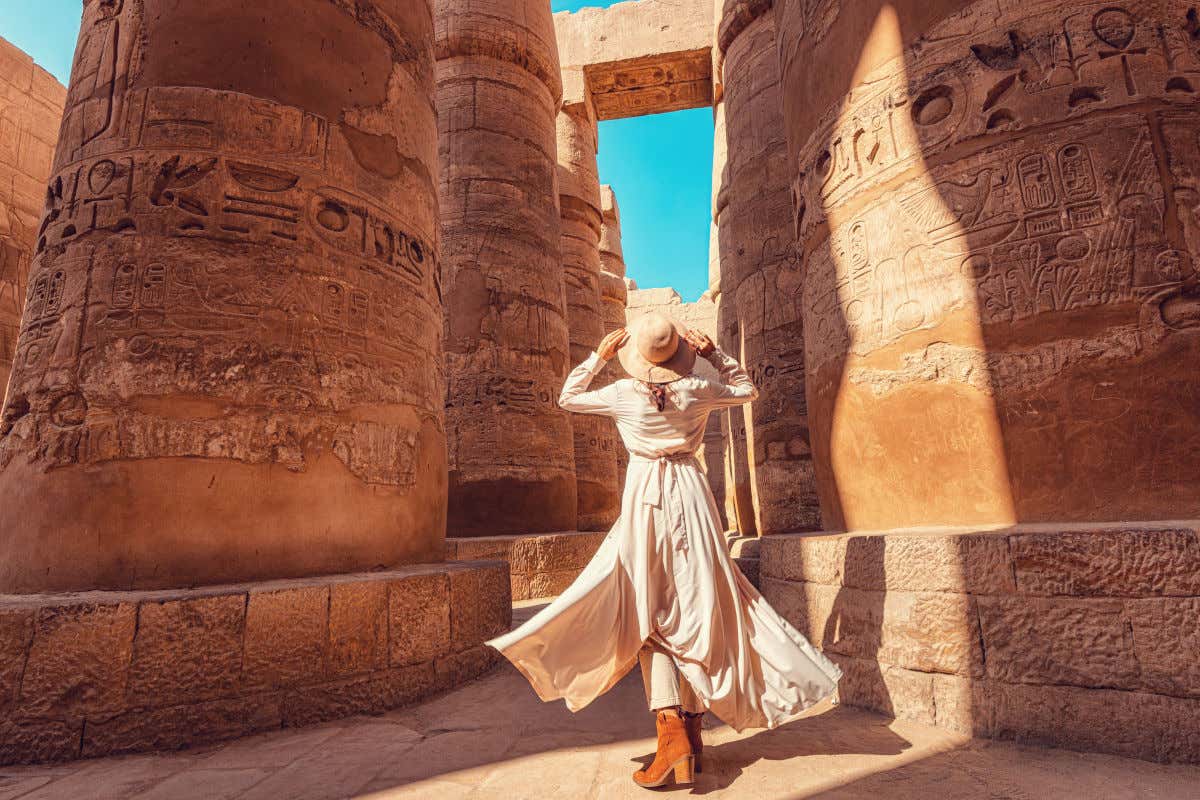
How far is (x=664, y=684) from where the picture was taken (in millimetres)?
2168

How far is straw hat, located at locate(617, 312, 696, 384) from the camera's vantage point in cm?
233

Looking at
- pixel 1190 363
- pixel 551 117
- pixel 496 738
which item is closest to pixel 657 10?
Result: pixel 551 117

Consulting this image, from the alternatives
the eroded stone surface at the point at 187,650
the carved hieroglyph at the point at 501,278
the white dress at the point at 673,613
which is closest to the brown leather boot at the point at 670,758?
the white dress at the point at 673,613

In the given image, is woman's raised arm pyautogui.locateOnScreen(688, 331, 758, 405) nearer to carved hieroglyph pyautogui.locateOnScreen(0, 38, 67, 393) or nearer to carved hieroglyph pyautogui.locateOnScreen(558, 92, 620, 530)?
carved hieroglyph pyautogui.locateOnScreen(558, 92, 620, 530)

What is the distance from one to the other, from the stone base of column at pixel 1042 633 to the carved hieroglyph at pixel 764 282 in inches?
Result: 146

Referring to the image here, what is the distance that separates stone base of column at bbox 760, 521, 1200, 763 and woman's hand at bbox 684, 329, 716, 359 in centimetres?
106

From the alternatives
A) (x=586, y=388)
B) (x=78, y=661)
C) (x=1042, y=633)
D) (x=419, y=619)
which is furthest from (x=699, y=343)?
(x=78, y=661)

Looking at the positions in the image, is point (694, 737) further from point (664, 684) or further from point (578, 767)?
point (578, 767)

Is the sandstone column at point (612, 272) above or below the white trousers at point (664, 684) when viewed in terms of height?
above

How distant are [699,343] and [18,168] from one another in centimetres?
948

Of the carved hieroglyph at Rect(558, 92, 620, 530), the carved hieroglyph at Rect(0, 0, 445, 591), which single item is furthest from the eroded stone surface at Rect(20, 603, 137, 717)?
the carved hieroglyph at Rect(558, 92, 620, 530)

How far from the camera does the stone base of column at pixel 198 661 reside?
7.64ft

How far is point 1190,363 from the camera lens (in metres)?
2.45

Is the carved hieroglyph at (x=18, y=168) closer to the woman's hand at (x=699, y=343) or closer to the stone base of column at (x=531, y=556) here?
the stone base of column at (x=531, y=556)
